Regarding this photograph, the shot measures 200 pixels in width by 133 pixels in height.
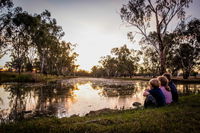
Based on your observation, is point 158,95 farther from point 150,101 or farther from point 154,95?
point 150,101

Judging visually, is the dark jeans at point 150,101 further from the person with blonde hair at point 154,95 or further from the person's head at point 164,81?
the person's head at point 164,81

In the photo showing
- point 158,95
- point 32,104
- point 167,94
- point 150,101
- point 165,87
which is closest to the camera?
point 158,95

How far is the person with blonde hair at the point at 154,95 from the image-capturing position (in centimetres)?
598

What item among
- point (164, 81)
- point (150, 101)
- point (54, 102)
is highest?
point (164, 81)

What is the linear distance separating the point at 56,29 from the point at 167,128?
44.9 meters

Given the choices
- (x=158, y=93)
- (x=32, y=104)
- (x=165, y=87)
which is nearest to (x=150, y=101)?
(x=158, y=93)

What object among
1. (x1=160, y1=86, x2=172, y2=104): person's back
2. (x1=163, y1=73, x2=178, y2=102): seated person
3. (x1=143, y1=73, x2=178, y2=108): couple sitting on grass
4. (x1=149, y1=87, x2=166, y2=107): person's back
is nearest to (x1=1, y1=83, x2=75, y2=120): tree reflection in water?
(x1=143, y1=73, x2=178, y2=108): couple sitting on grass

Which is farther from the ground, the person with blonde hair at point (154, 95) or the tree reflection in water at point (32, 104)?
the person with blonde hair at point (154, 95)

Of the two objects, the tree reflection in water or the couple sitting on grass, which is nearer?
the couple sitting on grass

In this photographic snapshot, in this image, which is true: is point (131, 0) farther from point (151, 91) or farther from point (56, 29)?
point (56, 29)

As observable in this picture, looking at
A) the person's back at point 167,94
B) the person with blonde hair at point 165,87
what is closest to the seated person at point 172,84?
the person's back at point 167,94

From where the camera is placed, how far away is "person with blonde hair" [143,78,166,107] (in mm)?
5980

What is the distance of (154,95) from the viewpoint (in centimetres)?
618

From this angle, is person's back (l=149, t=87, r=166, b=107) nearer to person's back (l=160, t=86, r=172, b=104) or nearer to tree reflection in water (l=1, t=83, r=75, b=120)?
person's back (l=160, t=86, r=172, b=104)
